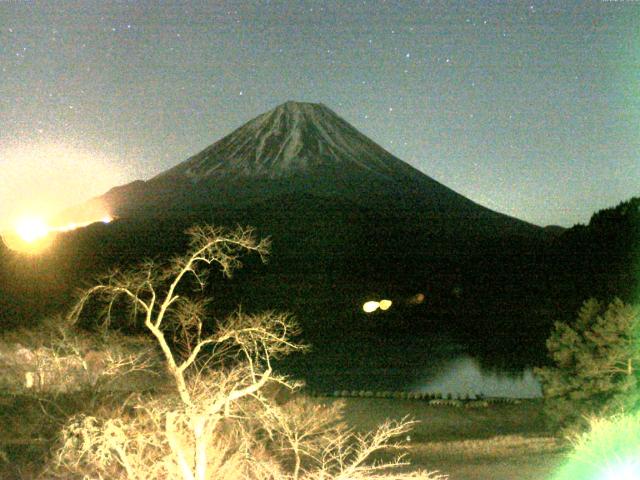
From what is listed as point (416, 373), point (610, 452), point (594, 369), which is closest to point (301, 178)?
point (416, 373)

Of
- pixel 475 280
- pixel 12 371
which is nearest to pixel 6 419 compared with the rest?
pixel 12 371

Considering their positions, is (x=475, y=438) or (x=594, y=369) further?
(x=475, y=438)

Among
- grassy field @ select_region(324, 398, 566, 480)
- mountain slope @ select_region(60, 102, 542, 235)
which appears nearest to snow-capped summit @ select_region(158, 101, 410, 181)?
mountain slope @ select_region(60, 102, 542, 235)

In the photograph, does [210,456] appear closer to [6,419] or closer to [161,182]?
[6,419]

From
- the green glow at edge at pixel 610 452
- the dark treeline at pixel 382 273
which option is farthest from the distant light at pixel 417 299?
the green glow at edge at pixel 610 452

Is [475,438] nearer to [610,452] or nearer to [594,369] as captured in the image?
[594,369]

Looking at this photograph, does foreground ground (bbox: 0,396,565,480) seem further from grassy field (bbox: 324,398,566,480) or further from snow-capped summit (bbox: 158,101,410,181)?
snow-capped summit (bbox: 158,101,410,181)
